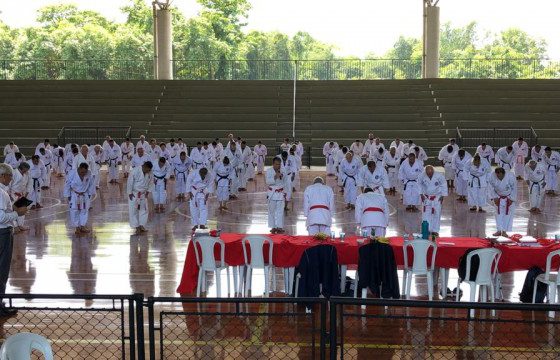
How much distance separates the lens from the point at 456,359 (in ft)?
28.9

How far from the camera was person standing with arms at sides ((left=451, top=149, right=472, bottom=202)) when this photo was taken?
73.0 feet

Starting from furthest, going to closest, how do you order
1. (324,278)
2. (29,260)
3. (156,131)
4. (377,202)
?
1. (156,131)
2. (29,260)
3. (377,202)
4. (324,278)

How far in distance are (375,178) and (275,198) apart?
317 centimetres

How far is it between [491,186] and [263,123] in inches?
783

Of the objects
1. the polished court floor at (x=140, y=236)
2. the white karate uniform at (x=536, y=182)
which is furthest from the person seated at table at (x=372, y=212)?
the white karate uniform at (x=536, y=182)

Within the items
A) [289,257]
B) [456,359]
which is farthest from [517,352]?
[289,257]

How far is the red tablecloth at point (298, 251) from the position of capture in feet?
36.6

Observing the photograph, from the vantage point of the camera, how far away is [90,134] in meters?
35.5

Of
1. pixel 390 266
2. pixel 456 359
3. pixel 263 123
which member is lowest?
pixel 456 359

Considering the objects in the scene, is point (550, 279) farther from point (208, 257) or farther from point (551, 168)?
point (551, 168)

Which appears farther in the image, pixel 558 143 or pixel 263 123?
pixel 263 123

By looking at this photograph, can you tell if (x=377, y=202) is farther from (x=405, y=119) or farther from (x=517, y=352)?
(x=405, y=119)

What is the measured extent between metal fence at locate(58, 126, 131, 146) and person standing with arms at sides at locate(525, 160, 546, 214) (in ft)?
65.8

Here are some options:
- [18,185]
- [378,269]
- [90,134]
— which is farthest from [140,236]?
[90,134]
